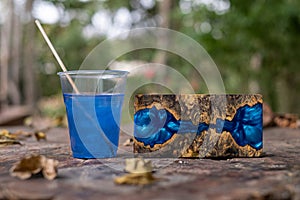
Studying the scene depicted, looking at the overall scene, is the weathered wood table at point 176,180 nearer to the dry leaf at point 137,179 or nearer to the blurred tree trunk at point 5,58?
the dry leaf at point 137,179

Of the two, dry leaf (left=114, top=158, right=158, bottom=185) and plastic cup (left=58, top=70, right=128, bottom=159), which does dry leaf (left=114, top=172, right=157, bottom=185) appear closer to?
dry leaf (left=114, top=158, right=158, bottom=185)

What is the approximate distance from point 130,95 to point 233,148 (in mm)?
420

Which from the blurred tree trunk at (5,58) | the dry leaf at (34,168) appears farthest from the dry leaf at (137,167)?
the blurred tree trunk at (5,58)

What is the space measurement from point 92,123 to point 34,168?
0.29m

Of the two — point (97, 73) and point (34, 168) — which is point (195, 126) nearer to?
point (97, 73)

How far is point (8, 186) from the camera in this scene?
861 mm

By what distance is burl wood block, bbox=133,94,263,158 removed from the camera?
4.11ft

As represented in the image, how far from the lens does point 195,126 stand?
1255 mm

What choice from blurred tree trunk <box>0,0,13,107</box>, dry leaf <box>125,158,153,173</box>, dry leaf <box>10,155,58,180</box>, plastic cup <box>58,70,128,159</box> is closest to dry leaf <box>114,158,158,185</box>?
dry leaf <box>125,158,153,173</box>

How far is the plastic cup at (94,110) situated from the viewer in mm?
1231

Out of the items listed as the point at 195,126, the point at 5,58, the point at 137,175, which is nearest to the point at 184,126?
the point at 195,126

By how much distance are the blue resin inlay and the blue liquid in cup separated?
82 mm

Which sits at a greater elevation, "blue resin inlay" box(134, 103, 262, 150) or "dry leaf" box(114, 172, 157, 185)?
"blue resin inlay" box(134, 103, 262, 150)

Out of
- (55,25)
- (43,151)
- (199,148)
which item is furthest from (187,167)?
(55,25)
